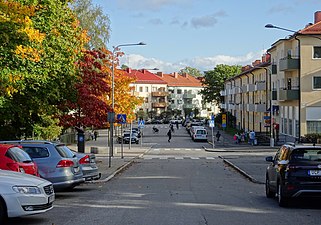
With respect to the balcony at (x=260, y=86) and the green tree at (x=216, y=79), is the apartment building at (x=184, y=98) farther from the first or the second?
the balcony at (x=260, y=86)

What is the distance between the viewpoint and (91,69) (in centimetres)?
3462

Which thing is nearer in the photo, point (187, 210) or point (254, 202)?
point (187, 210)

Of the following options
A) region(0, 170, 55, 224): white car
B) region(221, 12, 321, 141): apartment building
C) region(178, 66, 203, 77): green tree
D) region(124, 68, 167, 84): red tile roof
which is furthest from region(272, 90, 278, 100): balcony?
region(178, 66, 203, 77): green tree

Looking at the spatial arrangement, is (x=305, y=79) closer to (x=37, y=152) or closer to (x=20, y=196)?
(x=37, y=152)

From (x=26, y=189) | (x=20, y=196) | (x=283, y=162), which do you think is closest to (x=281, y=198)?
(x=283, y=162)

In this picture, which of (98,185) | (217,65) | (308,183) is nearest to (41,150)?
(98,185)

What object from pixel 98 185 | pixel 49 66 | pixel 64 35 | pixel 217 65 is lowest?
pixel 98 185

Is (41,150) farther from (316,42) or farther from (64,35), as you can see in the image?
(316,42)

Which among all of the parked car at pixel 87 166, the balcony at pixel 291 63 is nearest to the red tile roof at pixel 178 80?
the balcony at pixel 291 63

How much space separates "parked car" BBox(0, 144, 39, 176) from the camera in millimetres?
13859

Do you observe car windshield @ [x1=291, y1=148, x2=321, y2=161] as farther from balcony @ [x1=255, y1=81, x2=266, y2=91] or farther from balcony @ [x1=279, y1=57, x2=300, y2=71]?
balcony @ [x1=255, y1=81, x2=266, y2=91]

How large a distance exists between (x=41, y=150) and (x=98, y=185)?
487 cm

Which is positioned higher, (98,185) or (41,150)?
(41,150)

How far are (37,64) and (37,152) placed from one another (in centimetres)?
815
